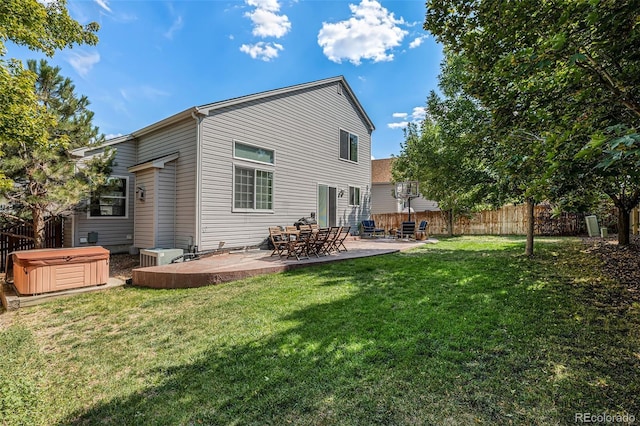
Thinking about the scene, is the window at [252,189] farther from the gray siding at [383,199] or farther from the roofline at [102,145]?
the gray siding at [383,199]

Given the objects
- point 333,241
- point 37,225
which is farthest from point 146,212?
point 333,241

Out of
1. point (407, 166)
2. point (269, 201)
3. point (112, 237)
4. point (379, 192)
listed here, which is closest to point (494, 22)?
point (269, 201)

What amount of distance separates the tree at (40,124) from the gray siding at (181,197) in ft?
7.01

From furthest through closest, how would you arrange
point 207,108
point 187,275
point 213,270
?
point 207,108 → point 213,270 → point 187,275

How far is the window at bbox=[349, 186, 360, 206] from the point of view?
14.7m

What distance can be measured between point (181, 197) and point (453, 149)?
830 centimetres

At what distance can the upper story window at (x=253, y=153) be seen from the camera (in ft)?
32.2

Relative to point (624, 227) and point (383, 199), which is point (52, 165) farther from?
point (383, 199)

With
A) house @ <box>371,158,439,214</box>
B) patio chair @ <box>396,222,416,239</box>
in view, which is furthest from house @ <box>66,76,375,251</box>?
house @ <box>371,158,439,214</box>

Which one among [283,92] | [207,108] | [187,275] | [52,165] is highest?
[283,92]

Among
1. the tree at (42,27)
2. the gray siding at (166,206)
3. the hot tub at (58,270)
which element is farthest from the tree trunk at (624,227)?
the tree at (42,27)

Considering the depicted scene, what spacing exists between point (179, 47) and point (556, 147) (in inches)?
514

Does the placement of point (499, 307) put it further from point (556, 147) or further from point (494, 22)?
point (494, 22)

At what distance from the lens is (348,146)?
14.6 metres
